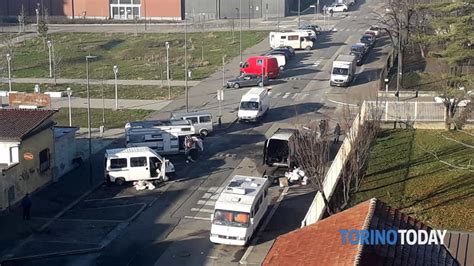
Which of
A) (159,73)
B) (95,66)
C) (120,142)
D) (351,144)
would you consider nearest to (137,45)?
(95,66)

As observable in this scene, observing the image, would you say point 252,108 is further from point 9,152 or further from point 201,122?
point 9,152

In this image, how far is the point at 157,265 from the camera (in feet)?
64.1

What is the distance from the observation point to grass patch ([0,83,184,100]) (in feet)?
132

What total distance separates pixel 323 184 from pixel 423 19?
26617 mm

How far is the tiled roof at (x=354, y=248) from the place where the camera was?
39.7ft

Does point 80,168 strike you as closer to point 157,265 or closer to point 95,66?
point 157,265

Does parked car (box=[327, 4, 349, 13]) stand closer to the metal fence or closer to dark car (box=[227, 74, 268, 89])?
dark car (box=[227, 74, 268, 89])

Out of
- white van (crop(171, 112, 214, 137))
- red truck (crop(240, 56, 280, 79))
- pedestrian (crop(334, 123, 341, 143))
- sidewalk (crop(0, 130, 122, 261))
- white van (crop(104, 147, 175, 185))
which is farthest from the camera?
red truck (crop(240, 56, 280, 79))

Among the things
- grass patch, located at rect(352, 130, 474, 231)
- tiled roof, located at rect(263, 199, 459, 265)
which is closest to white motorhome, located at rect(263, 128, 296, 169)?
grass patch, located at rect(352, 130, 474, 231)

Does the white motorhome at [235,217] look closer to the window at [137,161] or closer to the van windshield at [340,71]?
the window at [137,161]

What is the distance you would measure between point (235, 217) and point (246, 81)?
70.2 ft

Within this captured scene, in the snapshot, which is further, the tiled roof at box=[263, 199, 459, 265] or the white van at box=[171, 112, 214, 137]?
the white van at box=[171, 112, 214, 137]

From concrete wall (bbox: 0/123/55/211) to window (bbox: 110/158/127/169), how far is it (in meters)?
2.07

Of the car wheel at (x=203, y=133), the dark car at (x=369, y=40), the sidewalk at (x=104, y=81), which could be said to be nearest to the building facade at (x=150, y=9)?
the dark car at (x=369, y=40)
